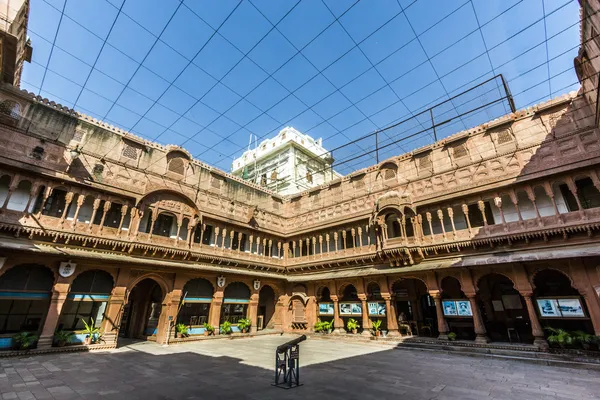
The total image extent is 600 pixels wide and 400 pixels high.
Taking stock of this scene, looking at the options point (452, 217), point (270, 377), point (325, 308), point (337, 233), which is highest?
point (337, 233)

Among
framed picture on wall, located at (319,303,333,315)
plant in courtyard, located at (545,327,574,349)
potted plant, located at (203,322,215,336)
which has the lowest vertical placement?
potted plant, located at (203,322,215,336)

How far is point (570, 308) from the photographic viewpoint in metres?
12.3

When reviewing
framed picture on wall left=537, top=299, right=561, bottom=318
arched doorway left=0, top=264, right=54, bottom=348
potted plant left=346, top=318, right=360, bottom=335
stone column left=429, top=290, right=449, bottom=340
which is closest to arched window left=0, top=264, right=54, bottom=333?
arched doorway left=0, top=264, right=54, bottom=348

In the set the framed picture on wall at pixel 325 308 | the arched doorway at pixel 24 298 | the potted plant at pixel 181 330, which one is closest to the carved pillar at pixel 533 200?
the framed picture on wall at pixel 325 308

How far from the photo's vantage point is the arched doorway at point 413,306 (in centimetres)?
1695

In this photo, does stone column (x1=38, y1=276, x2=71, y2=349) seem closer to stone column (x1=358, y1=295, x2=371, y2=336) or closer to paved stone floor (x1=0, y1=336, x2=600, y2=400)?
paved stone floor (x1=0, y1=336, x2=600, y2=400)

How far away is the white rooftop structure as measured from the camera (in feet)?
114

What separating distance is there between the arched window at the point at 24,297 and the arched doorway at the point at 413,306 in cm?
1896

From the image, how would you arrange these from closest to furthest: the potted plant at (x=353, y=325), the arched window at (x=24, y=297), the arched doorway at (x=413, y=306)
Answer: the arched window at (x=24, y=297), the arched doorway at (x=413, y=306), the potted plant at (x=353, y=325)

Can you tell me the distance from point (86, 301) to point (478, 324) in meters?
20.3

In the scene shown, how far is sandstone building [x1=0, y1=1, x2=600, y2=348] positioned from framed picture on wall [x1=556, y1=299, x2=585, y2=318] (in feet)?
0.16

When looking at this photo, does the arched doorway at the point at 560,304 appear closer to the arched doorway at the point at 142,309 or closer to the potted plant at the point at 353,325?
the potted plant at the point at 353,325

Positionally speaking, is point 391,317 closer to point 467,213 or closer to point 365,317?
point 365,317

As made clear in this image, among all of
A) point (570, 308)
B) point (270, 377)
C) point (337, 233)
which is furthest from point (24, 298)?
point (570, 308)
